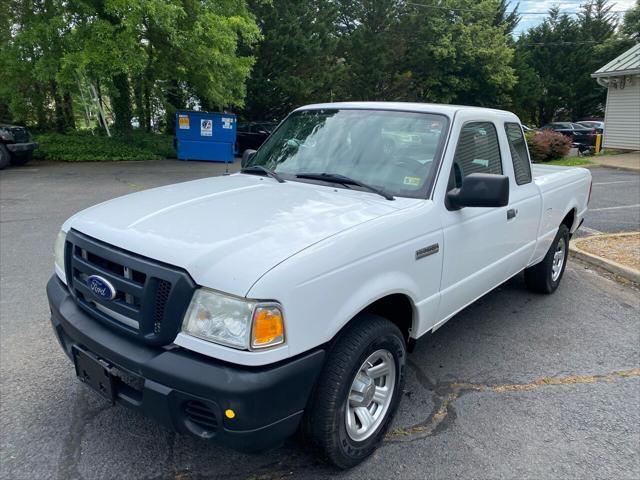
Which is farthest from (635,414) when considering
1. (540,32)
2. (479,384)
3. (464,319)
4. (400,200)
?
(540,32)

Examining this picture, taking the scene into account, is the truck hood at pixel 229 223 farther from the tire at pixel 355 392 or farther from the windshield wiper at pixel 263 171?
the tire at pixel 355 392

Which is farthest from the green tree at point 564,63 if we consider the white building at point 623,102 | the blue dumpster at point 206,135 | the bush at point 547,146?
the blue dumpster at point 206,135

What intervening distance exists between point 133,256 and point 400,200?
153 cm

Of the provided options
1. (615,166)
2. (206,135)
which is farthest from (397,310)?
(615,166)

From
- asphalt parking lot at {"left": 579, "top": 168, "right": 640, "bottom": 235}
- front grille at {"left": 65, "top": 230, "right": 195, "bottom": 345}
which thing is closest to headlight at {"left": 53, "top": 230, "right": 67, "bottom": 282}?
front grille at {"left": 65, "top": 230, "right": 195, "bottom": 345}

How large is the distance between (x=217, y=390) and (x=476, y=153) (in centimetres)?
252

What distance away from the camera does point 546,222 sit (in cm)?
459

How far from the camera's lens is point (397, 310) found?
3012 mm

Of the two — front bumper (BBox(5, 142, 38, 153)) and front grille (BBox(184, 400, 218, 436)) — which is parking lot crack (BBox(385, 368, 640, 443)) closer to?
front grille (BBox(184, 400, 218, 436))

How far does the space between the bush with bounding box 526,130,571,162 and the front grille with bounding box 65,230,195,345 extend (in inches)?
730

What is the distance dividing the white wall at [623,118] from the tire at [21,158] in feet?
73.0

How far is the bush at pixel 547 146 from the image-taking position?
18.6 m

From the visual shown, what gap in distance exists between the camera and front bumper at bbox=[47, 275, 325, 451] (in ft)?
6.73

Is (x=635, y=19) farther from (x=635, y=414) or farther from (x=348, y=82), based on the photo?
(x=635, y=414)
